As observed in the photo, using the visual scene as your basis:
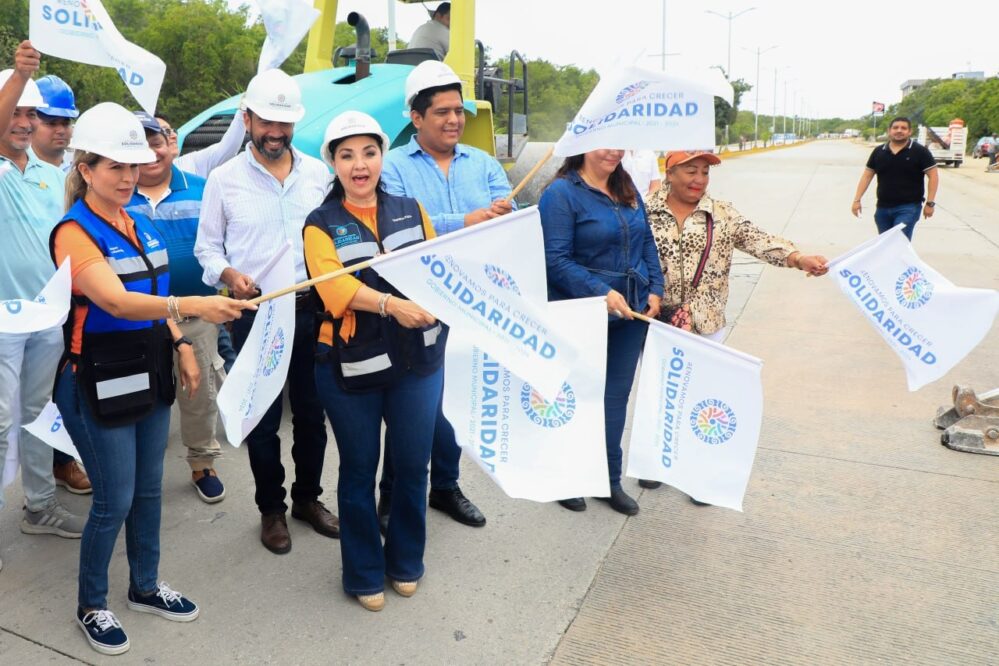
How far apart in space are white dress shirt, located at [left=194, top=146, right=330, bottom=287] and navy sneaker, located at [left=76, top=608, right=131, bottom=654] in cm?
140

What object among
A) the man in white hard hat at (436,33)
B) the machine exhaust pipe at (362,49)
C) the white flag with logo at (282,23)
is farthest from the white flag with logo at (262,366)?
the man in white hard hat at (436,33)

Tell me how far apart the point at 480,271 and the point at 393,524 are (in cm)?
112

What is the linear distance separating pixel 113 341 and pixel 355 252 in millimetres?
887

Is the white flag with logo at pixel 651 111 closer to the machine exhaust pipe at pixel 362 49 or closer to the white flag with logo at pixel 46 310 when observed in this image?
the white flag with logo at pixel 46 310

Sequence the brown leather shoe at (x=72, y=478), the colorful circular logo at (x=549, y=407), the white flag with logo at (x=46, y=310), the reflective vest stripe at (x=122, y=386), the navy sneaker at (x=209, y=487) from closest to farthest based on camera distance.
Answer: the white flag with logo at (x=46, y=310)
the reflective vest stripe at (x=122, y=386)
the colorful circular logo at (x=549, y=407)
the navy sneaker at (x=209, y=487)
the brown leather shoe at (x=72, y=478)

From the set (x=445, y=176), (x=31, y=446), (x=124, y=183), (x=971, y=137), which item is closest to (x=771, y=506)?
(x=445, y=176)

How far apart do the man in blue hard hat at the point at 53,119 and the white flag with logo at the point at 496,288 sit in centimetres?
223

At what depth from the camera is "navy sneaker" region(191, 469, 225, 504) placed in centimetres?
427

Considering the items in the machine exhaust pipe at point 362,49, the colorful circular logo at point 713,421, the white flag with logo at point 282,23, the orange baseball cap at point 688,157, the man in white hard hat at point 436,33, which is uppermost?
the man in white hard hat at point 436,33

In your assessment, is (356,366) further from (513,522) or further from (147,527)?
(513,522)

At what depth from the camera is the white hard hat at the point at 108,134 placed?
274cm

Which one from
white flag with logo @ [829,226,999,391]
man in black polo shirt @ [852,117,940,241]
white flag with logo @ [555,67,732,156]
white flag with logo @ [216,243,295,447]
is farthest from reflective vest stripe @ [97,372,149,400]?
man in black polo shirt @ [852,117,940,241]

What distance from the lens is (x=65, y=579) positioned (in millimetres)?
3543

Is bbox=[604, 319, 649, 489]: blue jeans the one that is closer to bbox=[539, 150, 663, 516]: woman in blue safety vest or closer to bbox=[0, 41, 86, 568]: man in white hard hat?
bbox=[539, 150, 663, 516]: woman in blue safety vest
